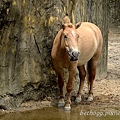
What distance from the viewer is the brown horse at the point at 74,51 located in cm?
574

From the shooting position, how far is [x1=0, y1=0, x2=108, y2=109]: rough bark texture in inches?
238

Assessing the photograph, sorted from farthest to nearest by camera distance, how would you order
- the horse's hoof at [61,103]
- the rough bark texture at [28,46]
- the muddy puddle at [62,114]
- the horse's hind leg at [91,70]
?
the horse's hind leg at [91,70]
the horse's hoof at [61,103]
the rough bark texture at [28,46]
the muddy puddle at [62,114]

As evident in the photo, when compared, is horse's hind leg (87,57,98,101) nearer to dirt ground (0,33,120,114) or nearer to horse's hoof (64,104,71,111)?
dirt ground (0,33,120,114)

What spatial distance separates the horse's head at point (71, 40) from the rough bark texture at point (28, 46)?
0.61 meters

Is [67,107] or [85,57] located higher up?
[85,57]

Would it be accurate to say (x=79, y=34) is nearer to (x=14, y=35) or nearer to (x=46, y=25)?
(x=46, y=25)

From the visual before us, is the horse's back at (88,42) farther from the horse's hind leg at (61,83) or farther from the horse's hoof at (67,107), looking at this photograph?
the horse's hoof at (67,107)

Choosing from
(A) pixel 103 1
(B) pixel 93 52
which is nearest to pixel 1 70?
(B) pixel 93 52

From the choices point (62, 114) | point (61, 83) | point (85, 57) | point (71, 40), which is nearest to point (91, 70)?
point (85, 57)

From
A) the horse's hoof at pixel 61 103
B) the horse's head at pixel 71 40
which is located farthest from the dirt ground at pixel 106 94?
the horse's head at pixel 71 40

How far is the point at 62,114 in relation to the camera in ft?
19.8

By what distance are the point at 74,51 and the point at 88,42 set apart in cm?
87

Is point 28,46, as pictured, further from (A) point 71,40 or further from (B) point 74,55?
(B) point 74,55

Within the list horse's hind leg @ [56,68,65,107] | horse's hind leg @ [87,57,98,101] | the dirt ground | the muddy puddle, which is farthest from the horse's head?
the dirt ground
